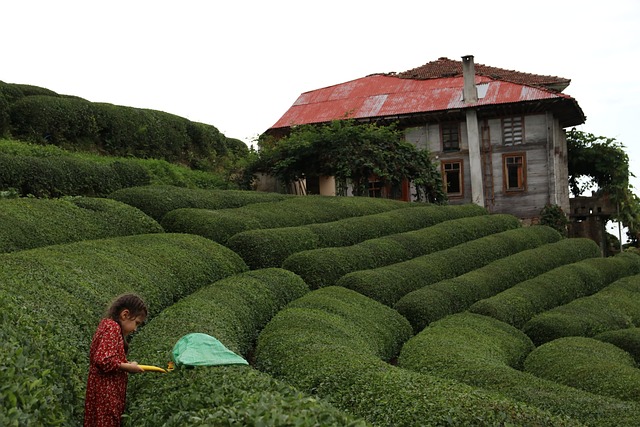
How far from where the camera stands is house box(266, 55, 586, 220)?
31062 millimetres

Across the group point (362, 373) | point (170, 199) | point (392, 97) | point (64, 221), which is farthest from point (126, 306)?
point (392, 97)

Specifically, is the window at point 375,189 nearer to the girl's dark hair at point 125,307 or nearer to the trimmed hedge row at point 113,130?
the trimmed hedge row at point 113,130

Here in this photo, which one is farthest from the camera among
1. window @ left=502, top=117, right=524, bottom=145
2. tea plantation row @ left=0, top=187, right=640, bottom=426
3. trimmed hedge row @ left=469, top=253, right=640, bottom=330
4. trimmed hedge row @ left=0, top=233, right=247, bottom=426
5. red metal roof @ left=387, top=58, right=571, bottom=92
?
red metal roof @ left=387, top=58, right=571, bottom=92

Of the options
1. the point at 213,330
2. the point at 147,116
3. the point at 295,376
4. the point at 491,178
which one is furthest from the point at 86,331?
the point at 491,178

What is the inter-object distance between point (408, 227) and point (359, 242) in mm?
2645

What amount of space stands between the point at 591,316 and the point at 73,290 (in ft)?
32.1

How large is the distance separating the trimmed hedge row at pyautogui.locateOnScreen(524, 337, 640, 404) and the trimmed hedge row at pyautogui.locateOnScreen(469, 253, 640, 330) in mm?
1486

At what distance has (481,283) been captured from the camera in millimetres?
16328

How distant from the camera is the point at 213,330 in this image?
393 inches

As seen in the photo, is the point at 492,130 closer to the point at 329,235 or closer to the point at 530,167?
the point at 530,167

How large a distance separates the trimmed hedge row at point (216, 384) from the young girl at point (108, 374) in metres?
0.19

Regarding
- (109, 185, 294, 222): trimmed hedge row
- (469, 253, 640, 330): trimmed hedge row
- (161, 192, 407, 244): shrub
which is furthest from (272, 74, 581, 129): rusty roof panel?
(109, 185, 294, 222): trimmed hedge row

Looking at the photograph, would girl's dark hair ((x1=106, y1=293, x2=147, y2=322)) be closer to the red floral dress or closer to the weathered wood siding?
the red floral dress

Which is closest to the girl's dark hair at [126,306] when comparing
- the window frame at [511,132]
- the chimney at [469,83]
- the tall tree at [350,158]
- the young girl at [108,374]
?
the young girl at [108,374]
